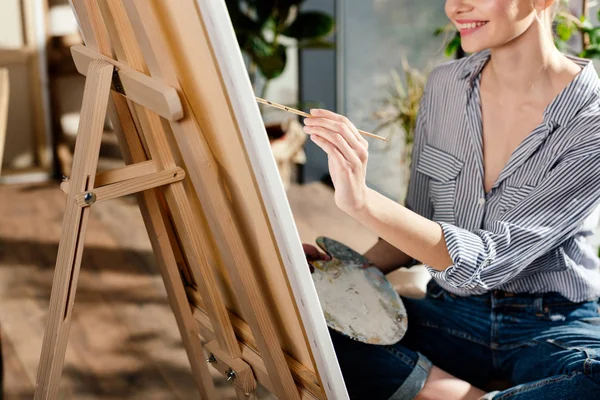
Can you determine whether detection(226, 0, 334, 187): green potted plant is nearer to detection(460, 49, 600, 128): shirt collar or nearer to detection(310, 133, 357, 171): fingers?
detection(460, 49, 600, 128): shirt collar

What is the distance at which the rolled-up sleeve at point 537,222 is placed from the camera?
4.39 ft

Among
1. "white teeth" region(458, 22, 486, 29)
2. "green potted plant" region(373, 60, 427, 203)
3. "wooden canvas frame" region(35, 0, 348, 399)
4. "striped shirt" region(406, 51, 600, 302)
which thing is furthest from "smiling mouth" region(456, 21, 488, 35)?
"green potted plant" region(373, 60, 427, 203)

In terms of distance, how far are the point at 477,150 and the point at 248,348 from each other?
647 mm

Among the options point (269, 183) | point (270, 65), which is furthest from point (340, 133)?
point (270, 65)

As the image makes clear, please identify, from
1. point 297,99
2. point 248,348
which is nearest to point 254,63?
point 297,99

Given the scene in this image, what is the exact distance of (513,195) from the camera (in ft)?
4.90

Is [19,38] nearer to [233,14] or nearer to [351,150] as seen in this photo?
[233,14]

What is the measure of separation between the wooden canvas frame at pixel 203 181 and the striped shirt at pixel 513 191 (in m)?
0.33

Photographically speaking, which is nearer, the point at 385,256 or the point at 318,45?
the point at 385,256

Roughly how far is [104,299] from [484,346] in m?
1.69

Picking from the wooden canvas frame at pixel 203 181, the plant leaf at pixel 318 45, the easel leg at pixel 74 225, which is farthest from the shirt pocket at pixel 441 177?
the plant leaf at pixel 318 45

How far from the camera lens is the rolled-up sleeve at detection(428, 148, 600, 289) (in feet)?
4.39

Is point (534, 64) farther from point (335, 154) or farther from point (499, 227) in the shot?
point (335, 154)

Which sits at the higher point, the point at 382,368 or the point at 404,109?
the point at 382,368
